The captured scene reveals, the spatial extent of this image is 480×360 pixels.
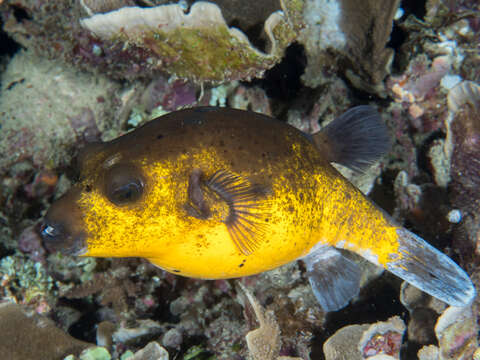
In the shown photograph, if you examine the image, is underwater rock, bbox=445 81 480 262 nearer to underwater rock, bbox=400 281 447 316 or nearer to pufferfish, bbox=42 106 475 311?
underwater rock, bbox=400 281 447 316

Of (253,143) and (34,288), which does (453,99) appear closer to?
(253,143)

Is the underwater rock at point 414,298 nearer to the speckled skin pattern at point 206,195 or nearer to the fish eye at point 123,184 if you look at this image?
the speckled skin pattern at point 206,195

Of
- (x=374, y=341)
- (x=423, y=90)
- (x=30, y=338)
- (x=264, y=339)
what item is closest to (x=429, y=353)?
(x=374, y=341)

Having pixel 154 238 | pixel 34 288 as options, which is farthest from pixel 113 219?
pixel 34 288

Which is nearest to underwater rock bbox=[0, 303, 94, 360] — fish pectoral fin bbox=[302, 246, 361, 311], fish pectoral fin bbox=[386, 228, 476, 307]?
fish pectoral fin bbox=[302, 246, 361, 311]

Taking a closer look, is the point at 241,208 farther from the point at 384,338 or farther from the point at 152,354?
the point at 384,338

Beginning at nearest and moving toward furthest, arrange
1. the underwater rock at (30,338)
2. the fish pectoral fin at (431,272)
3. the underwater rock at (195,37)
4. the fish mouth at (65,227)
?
the fish mouth at (65,227), the fish pectoral fin at (431,272), the underwater rock at (195,37), the underwater rock at (30,338)

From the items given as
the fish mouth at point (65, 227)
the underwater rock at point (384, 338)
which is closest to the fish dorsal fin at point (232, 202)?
the fish mouth at point (65, 227)

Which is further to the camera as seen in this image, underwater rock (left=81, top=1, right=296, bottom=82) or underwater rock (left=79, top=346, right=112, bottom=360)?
underwater rock (left=79, top=346, right=112, bottom=360)
